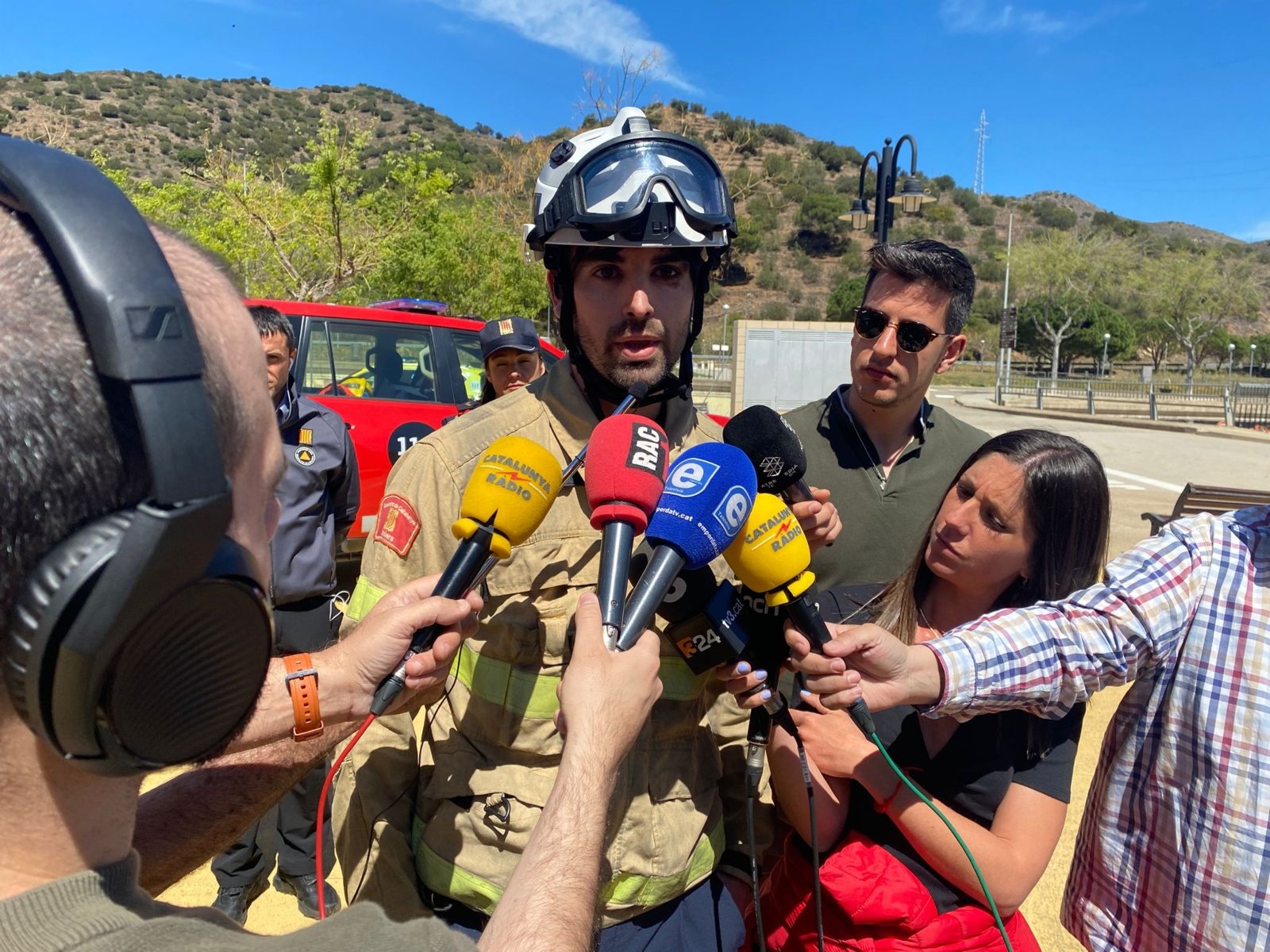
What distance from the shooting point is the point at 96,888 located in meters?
0.85

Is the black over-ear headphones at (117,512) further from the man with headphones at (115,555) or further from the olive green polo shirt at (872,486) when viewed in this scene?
the olive green polo shirt at (872,486)

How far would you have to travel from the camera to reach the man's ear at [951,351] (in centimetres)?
322

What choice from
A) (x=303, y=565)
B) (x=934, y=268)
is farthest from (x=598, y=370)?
(x=303, y=565)

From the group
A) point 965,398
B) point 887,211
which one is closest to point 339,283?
point 887,211

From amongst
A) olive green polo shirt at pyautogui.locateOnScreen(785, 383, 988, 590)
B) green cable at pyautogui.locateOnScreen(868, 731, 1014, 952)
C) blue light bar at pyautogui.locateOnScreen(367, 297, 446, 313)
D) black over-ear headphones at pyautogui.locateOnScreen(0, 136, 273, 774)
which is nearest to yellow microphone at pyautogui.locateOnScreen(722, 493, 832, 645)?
green cable at pyautogui.locateOnScreen(868, 731, 1014, 952)

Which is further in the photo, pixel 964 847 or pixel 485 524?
pixel 964 847

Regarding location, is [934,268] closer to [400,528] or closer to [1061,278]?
[400,528]

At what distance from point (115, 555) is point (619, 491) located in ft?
2.66

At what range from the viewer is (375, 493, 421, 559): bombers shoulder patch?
175 cm

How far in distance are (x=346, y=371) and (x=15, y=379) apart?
6495 millimetres

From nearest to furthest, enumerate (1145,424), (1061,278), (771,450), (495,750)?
(495,750), (771,450), (1145,424), (1061,278)

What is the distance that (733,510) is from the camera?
1.45m

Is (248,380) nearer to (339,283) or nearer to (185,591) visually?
(185,591)

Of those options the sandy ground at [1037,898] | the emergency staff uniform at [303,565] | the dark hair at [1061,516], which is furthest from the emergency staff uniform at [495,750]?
the emergency staff uniform at [303,565]
